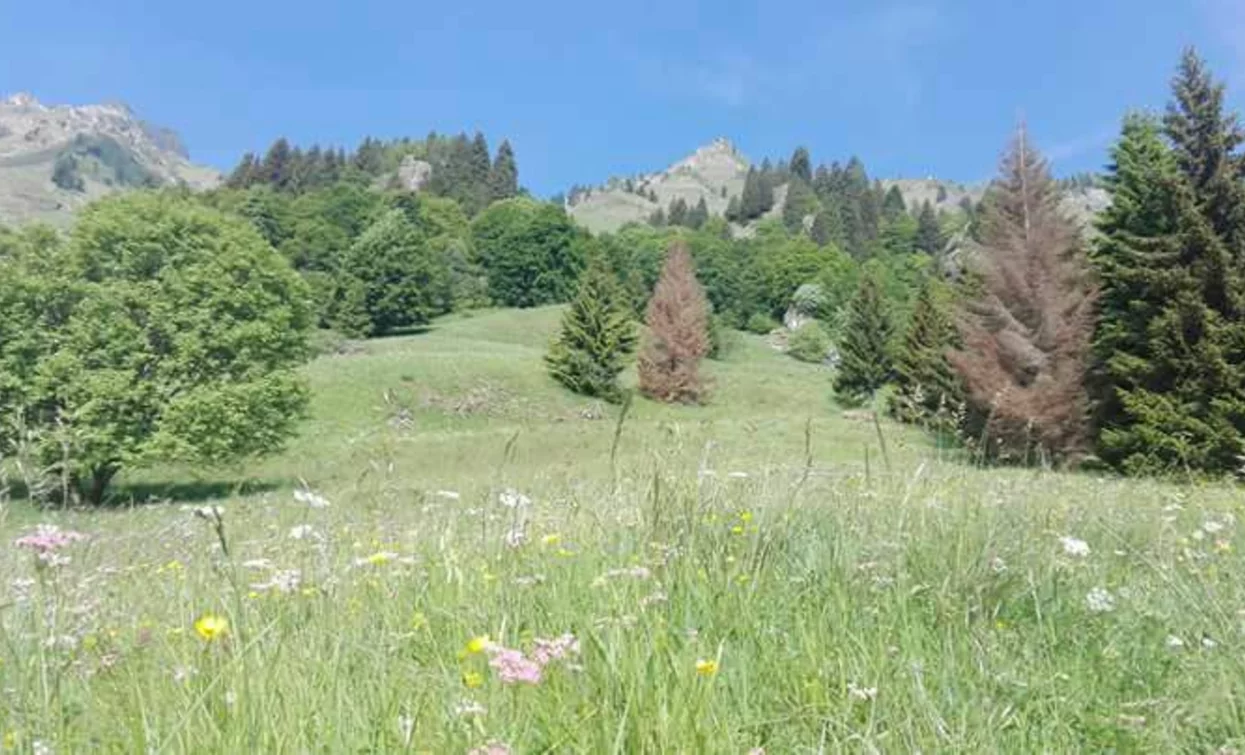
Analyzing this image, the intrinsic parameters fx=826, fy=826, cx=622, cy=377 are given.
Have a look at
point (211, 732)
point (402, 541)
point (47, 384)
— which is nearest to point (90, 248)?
point (47, 384)

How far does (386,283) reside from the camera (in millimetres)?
73688

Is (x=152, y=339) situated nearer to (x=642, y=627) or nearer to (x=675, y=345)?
(x=675, y=345)

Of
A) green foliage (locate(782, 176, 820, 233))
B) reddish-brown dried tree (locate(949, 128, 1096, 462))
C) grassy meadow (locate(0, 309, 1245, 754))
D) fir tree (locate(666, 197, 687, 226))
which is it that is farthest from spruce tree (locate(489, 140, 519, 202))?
grassy meadow (locate(0, 309, 1245, 754))

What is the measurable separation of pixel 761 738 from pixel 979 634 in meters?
0.88

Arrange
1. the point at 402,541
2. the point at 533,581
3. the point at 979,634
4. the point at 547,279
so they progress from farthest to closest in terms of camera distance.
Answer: the point at 547,279 < the point at 402,541 < the point at 533,581 < the point at 979,634

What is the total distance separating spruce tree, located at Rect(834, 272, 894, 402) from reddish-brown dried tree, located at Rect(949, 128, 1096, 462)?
61.9ft

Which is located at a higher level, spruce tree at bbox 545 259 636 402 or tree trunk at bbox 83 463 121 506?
spruce tree at bbox 545 259 636 402

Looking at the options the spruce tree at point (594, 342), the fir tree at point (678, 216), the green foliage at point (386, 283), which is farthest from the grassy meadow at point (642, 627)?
the fir tree at point (678, 216)

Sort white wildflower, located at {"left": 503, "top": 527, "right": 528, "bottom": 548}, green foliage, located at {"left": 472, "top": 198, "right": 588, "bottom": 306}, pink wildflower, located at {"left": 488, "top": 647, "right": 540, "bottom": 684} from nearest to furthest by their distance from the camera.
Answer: pink wildflower, located at {"left": 488, "top": 647, "right": 540, "bottom": 684} < white wildflower, located at {"left": 503, "top": 527, "right": 528, "bottom": 548} < green foliage, located at {"left": 472, "top": 198, "right": 588, "bottom": 306}

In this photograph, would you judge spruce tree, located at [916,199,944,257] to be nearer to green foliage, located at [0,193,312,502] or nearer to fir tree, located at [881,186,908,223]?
fir tree, located at [881,186,908,223]

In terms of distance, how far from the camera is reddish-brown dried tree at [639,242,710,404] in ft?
148

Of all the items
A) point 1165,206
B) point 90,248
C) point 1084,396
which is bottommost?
point 1084,396

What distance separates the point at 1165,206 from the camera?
2623 centimetres

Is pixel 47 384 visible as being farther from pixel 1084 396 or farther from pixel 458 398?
pixel 1084 396
